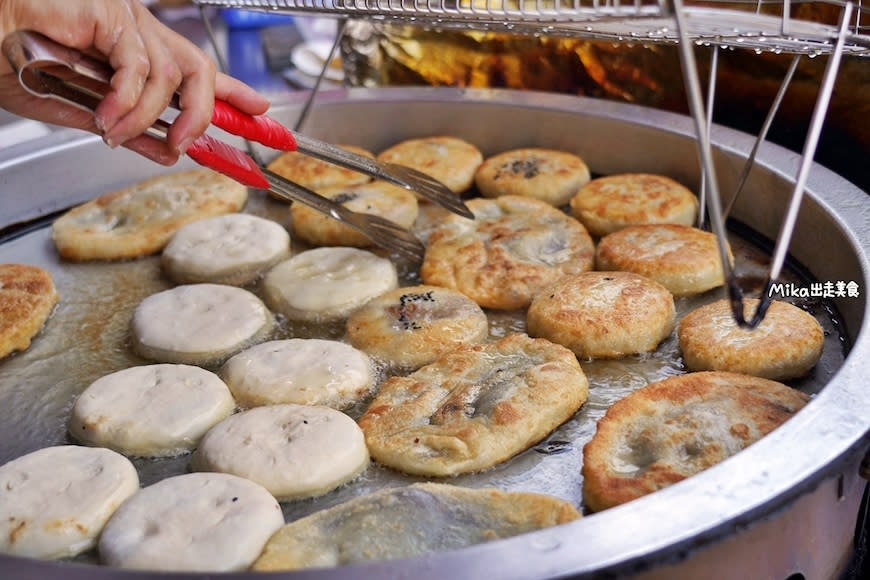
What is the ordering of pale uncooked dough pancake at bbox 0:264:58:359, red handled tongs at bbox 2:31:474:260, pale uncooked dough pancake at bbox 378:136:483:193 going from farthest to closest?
pale uncooked dough pancake at bbox 378:136:483:193 → pale uncooked dough pancake at bbox 0:264:58:359 → red handled tongs at bbox 2:31:474:260

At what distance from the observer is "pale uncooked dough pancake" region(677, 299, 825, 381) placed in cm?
221

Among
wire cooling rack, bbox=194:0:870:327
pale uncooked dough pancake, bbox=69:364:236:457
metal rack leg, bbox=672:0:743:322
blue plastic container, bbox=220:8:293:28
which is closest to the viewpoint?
metal rack leg, bbox=672:0:743:322

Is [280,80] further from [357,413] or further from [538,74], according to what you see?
[357,413]

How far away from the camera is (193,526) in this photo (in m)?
1.76

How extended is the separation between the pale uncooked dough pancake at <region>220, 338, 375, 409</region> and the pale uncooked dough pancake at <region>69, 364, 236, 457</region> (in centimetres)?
7

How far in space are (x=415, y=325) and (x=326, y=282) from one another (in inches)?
15.9

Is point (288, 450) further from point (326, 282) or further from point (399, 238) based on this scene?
point (399, 238)

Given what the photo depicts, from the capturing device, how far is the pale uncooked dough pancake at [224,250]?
2.89 m

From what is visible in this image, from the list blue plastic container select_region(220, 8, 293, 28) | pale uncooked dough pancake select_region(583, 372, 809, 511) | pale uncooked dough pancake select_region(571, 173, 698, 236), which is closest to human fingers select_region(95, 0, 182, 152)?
pale uncooked dough pancake select_region(583, 372, 809, 511)

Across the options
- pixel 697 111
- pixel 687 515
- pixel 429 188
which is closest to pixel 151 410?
pixel 429 188

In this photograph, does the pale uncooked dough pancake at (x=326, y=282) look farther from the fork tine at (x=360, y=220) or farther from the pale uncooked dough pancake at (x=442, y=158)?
the pale uncooked dough pancake at (x=442, y=158)

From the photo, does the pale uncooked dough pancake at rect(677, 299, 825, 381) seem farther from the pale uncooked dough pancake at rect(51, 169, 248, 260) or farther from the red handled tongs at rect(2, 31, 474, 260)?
the pale uncooked dough pancake at rect(51, 169, 248, 260)

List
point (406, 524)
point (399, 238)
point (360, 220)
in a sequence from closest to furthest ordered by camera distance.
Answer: point (406, 524) < point (360, 220) < point (399, 238)

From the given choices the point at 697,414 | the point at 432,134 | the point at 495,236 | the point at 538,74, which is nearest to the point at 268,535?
the point at 697,414
